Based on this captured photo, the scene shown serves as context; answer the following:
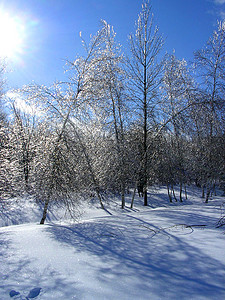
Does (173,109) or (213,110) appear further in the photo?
(173,109)

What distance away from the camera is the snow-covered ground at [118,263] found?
1573 millimetres

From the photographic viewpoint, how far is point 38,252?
7.75ft

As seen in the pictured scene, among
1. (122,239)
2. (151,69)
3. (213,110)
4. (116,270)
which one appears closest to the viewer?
(116,270)

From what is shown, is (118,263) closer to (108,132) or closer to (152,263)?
(152,263)

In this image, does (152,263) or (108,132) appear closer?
(152,263)

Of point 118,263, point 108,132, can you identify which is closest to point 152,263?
point 118,263

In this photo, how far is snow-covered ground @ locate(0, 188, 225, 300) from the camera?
1.57 m

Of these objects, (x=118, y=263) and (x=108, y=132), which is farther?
(x=108, y=132)

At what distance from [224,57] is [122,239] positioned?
7658 millimetres

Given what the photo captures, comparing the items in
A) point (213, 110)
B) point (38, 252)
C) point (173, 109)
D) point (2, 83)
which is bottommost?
point (38, 252)

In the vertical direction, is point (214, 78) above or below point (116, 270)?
above

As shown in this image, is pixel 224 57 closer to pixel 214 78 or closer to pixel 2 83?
pixel 214 78

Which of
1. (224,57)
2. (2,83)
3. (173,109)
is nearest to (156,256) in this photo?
(173,109)

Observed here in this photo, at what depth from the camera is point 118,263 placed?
2.04 metres
